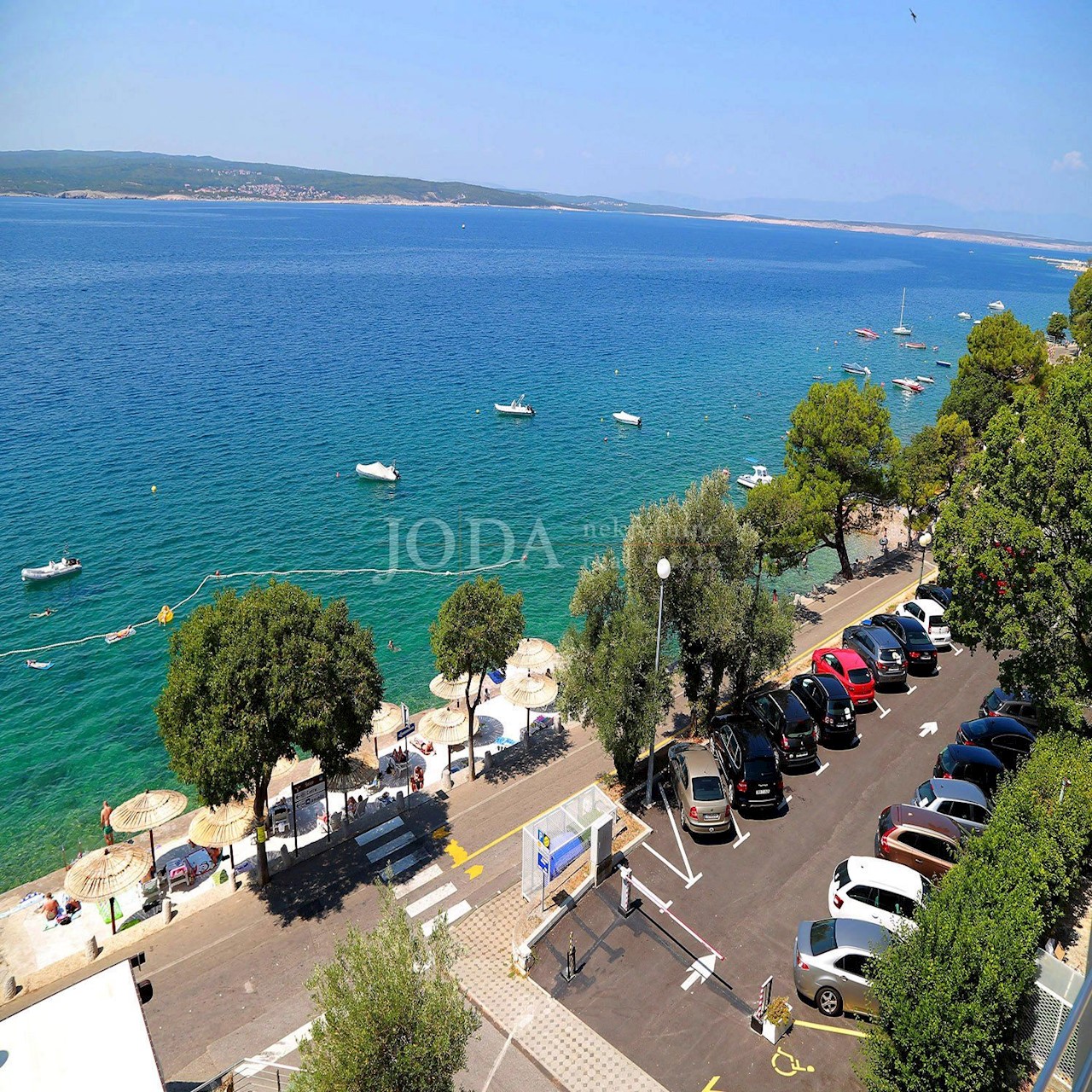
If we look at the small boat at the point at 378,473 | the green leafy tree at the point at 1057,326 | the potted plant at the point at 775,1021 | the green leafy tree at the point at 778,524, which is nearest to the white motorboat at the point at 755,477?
the green leafy tree at the point at 778,524

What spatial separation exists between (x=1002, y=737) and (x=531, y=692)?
14.5 meters

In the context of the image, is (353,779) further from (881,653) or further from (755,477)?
(755,477)

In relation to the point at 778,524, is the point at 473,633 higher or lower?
lower

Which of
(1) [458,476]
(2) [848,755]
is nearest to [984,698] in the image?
(2) [848,755]

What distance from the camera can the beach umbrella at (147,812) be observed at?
68.1 feet

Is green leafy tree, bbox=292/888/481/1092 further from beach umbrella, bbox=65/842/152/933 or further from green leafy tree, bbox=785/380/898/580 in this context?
green leafy tree, bbox=785/380/898/580

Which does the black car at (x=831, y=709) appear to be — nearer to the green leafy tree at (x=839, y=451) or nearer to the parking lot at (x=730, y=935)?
the parking lot at (x=730, y=935)

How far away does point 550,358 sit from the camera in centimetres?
9538

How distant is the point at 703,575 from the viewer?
21.4 metres

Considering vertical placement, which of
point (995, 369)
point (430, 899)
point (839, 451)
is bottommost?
point (430, 899)

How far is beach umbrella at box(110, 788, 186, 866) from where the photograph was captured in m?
20.8

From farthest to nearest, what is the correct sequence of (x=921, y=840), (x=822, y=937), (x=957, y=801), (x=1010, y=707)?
(x=1010, y=707) → (x=957, y=801) → (x=921, y=840) → (x=822, y=937)

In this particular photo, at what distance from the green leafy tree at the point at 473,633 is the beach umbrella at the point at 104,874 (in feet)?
30.5

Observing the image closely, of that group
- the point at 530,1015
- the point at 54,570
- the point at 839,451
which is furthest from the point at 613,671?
the point at 54,570
